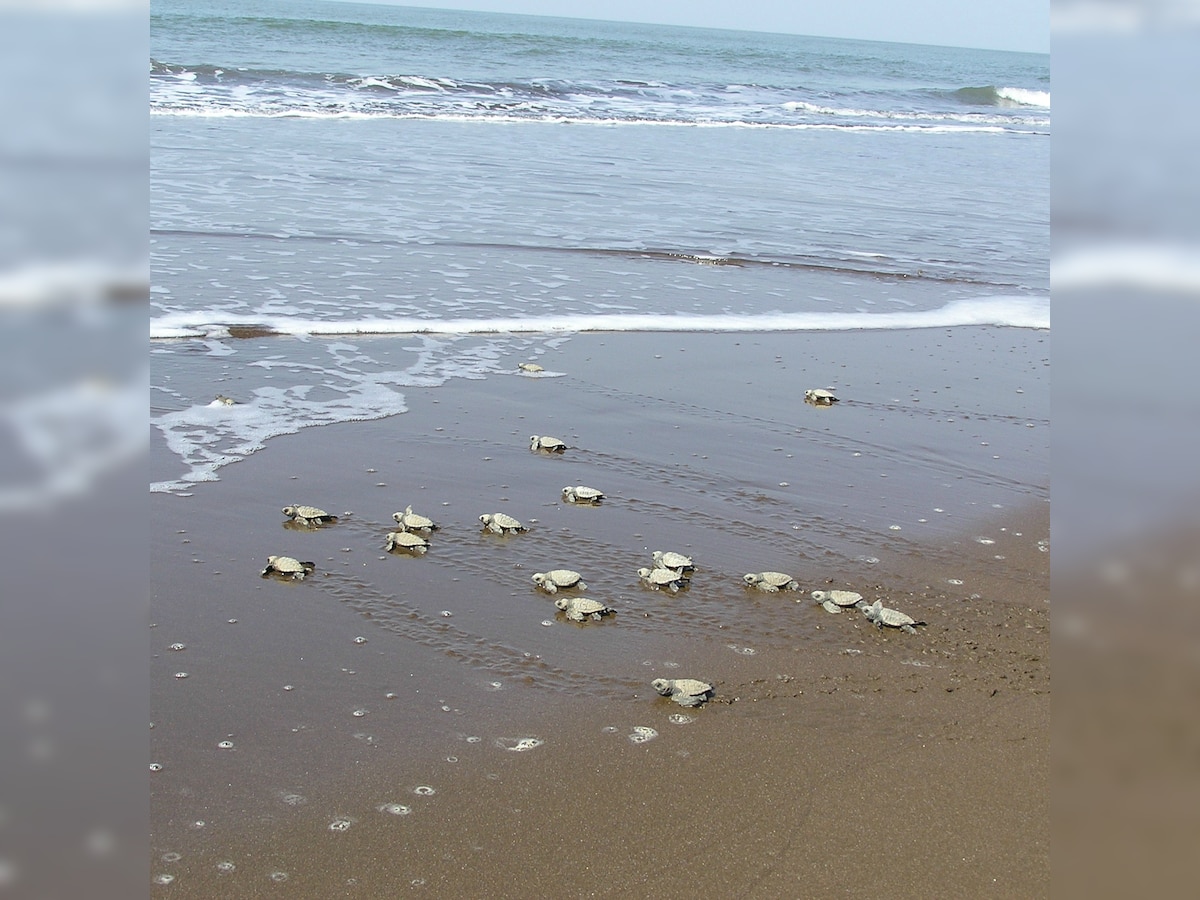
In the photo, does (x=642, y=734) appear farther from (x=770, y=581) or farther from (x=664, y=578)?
(x=770, y=581)

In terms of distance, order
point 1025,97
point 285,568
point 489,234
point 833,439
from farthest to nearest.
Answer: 1. point 1025,97
2. point 489,234
3. point 833,439
4. point 285,568

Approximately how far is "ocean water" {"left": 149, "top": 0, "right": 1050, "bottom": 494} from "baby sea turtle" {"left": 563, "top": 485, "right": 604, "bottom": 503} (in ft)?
4.23

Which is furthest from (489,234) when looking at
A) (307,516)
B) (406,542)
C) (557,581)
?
(557,581)

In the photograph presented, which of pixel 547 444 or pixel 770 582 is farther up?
pixel 547 444

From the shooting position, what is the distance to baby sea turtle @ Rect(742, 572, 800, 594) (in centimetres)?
380

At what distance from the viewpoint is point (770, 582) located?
380cm

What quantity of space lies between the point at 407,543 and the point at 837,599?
1470mm

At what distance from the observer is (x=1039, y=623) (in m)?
3.71

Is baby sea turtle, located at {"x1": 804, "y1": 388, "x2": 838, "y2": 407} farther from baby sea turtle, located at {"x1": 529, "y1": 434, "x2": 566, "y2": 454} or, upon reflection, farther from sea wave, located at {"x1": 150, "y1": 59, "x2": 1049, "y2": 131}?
sea wave, located at {"x1": 150, "y1": 59, "x2": 1049, "y2": 131}
